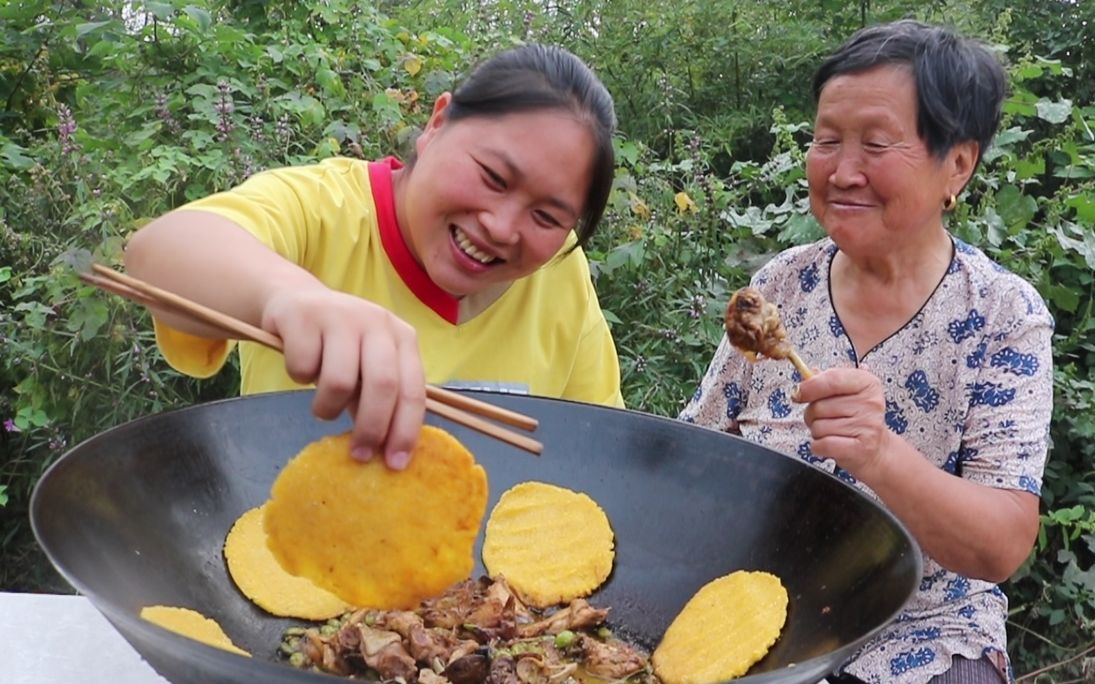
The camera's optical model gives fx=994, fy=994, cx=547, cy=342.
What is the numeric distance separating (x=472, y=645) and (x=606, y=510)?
1.05 feet

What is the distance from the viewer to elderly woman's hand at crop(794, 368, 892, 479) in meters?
1.41

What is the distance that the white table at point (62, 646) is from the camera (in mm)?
1150

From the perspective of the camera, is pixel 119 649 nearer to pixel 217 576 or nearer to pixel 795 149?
pixel 217 576

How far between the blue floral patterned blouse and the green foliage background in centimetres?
82

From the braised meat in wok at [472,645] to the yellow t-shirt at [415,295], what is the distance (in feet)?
1.40

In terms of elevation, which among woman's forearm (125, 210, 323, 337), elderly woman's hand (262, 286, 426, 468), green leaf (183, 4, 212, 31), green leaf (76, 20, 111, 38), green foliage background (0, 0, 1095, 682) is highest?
elderly woman's hand (262, 286, 426, 468)

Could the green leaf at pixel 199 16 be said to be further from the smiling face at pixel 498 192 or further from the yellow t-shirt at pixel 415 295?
the smiling face at pixel 498 192

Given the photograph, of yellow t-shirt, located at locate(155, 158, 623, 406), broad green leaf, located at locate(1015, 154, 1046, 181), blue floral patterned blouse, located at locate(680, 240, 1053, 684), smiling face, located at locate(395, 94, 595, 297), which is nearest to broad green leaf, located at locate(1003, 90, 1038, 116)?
broad green leaf, located at locate(1015, 154, 1046, 181)

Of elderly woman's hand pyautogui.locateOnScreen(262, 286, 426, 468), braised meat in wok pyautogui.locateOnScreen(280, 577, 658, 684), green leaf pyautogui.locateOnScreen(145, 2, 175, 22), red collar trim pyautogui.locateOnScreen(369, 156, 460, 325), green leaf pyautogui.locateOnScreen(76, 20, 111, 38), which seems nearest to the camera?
elderly woman's hand pyautogui.locateOnScreen(262, 286, 426, 468)

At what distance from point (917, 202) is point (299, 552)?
122 centimetres

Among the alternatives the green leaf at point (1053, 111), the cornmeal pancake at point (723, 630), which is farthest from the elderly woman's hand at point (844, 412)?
the green leaf at point (1053, 111)

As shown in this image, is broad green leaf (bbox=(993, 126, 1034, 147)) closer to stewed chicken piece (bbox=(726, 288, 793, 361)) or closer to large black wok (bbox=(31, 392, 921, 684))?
stewed chicken piece (bbox=(726, 288, 793, 361))

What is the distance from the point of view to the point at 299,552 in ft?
3.29

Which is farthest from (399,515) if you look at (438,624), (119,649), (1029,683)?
(1029,683)
